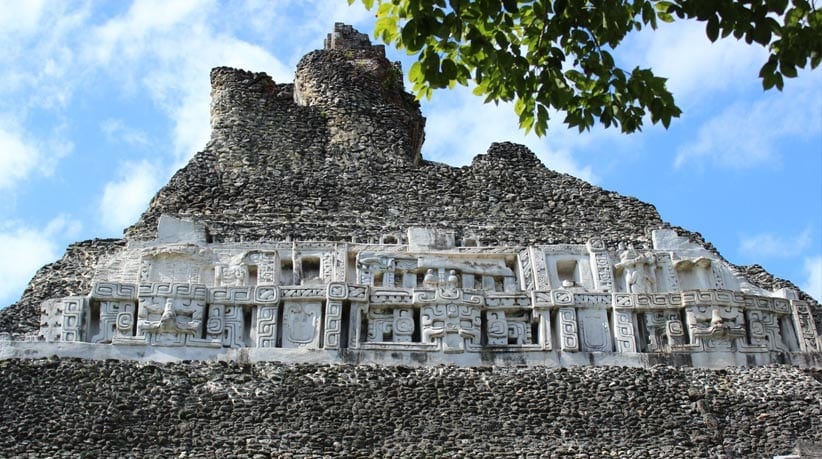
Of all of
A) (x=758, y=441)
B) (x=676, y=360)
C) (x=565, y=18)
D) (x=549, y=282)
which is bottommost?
(x=758, y=441)

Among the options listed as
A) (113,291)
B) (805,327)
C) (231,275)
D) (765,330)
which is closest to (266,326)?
(231,275)

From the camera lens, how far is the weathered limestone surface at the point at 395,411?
13852mm

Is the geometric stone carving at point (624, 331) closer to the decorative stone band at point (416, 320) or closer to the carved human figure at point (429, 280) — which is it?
the decorative stone band at point (416, 320)

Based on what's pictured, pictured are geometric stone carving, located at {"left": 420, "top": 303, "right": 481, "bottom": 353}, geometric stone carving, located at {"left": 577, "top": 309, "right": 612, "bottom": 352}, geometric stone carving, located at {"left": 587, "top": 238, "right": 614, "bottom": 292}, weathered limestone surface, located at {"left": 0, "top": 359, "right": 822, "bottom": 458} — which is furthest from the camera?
Result: geometric stone carving, located at {"left": 587, "top": 238, "right": 614, "bottom": 292}

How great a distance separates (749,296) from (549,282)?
2.41 m

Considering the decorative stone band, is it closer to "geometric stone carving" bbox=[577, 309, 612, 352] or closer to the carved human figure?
"geometric stone carving" bbox=[577, 309, 612, 352]

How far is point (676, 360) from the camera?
15633 millimetres

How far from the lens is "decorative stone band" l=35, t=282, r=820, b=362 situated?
605 inches

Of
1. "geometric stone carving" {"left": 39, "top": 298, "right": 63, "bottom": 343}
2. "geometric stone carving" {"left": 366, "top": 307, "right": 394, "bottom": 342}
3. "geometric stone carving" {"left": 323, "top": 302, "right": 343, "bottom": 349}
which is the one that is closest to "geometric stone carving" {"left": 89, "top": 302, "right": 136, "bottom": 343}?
"geometric stone carving" {"left": 39, "top": 298, "right": 63, "bottom": 343}

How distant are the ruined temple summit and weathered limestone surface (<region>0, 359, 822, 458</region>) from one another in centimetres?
3

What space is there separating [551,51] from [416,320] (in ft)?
16.6

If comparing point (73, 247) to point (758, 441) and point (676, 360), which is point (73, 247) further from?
point (758, 441)

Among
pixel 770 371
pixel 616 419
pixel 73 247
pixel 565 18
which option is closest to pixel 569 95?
pixel 565 18

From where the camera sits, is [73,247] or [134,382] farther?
[73,247]
